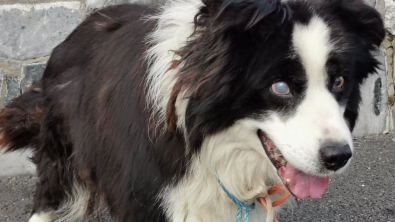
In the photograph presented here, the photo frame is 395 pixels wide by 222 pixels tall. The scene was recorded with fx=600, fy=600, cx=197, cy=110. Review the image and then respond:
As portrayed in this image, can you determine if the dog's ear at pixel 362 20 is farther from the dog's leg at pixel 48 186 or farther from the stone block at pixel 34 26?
the stone block at pixel 34 26

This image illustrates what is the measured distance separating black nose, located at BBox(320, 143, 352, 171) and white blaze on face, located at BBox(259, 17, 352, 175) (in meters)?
0.02

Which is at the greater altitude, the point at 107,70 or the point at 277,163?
the point at 107,70

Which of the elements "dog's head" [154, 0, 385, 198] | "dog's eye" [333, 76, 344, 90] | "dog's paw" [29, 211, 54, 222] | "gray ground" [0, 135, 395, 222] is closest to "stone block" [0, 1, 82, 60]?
"gray ground" [0, 135, 395, 222]

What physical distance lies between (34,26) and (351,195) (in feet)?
7.31

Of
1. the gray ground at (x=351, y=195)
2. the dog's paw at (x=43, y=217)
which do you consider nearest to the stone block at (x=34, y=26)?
the gray ground at (x=351, y=195)

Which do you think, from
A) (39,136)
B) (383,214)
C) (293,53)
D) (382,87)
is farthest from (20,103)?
(382,87)

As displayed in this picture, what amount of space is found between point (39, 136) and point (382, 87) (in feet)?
7.90

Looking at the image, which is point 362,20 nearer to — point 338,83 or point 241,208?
point 338,83

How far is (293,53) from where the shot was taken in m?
2.11

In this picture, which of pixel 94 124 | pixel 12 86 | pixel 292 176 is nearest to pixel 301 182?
pixel 292 176

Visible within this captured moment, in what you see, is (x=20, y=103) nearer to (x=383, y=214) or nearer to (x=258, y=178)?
(x=258, y=178)

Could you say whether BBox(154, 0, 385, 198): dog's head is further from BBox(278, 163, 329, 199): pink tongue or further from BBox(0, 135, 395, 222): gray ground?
BBox(0, 135, 395, 222): gray ground

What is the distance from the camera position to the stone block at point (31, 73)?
12.6 feet

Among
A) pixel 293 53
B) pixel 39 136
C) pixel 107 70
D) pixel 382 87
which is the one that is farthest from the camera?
pixel 382 87
